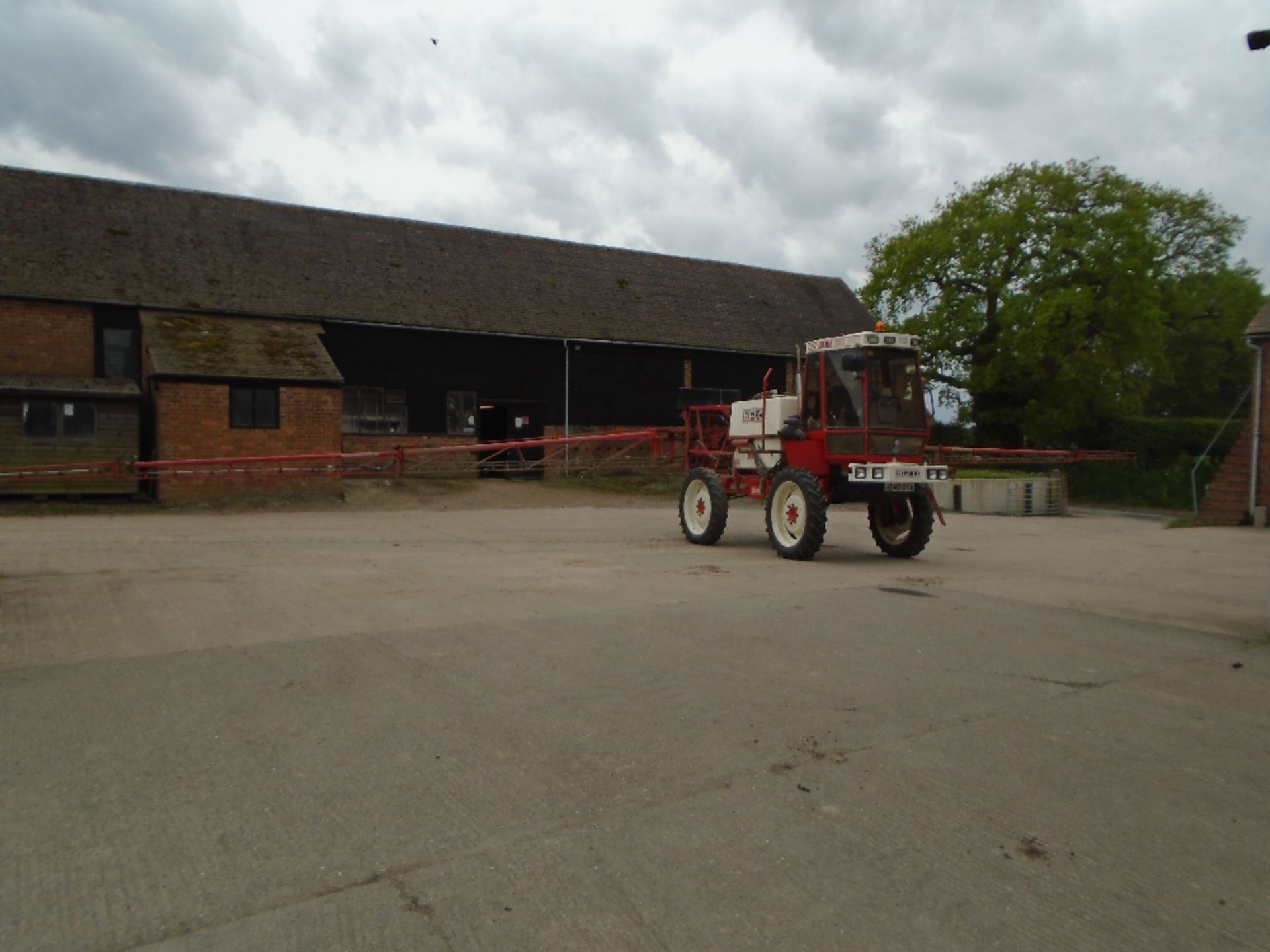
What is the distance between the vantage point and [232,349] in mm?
24641

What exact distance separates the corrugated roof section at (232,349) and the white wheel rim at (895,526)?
1506 centimetres

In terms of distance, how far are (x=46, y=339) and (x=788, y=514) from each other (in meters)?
20.9

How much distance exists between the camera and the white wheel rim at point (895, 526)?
14.2m

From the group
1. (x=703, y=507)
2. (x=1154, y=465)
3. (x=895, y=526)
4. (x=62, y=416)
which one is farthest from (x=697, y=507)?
(x=1154, y=465)

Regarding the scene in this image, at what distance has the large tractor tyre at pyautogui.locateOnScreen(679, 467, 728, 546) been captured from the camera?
15.1 meters

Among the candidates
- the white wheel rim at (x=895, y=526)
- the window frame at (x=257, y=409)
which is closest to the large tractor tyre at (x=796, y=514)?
the white wheel rim at (x=895, y=526)

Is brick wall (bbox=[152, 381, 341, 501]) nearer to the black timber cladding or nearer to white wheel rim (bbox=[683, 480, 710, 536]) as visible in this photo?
the black timber cladding

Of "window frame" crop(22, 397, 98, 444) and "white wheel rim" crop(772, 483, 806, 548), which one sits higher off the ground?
"window frame" crop(22, 397, 98, 444)

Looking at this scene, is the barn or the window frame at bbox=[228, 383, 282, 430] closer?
the window frame at bbox=[228, 383, 282, 430]

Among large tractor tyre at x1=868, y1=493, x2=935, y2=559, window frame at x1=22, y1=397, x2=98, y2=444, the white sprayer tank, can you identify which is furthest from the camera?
window frame at x1=22, y1=397, x2=98, y2=444

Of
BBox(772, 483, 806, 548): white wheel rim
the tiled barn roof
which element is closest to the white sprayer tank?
BBox(772, 483, 806, 548): white wheel rim

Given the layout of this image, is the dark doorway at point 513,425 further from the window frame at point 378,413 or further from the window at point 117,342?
the window at point 117,342

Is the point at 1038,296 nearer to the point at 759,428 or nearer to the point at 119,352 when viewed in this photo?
the point at 759,428

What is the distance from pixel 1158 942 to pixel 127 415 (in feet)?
78.2
